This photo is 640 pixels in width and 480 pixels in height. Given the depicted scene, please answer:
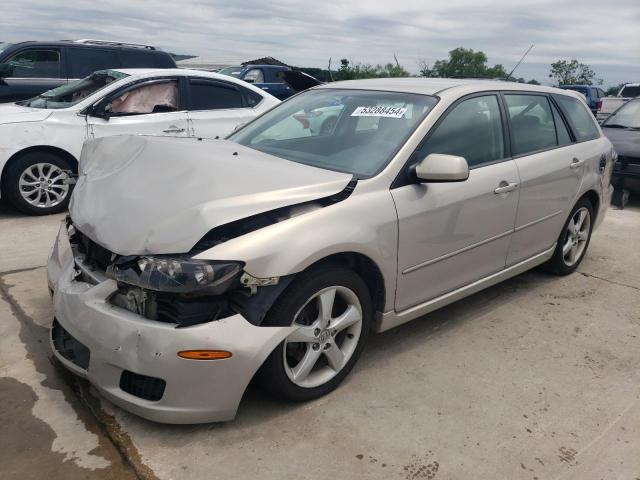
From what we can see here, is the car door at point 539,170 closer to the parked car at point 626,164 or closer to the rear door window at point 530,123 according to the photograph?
the rear door window at point 530,123

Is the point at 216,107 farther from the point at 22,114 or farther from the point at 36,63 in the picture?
the point at 36,63

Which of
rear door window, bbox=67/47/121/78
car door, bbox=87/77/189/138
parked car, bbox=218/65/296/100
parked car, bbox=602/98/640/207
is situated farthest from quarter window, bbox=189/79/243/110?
parked car, bbox=218/65/296/100

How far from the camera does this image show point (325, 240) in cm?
258

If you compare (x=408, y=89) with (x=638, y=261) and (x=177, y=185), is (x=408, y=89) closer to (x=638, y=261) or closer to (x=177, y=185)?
(x=177, y=185)

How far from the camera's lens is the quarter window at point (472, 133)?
3.28m

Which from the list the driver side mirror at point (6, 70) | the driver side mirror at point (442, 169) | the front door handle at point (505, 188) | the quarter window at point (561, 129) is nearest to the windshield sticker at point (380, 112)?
the driver side mirror at point (442, 169)

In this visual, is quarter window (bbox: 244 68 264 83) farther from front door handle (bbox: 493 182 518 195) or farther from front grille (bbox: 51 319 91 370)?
front grille (bbox: 51 319 91 370)

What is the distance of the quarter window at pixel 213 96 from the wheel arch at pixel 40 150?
1.47 meters

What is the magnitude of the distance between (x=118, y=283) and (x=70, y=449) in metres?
0.73

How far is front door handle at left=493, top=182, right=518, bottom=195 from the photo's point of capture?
11.6 feet

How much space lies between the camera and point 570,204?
435 centimetres

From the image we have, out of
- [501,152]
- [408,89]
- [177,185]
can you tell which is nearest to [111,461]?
[177,185]

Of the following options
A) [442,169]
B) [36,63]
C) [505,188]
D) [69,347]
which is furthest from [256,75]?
[69,347]

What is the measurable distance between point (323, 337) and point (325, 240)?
49 centimetres
